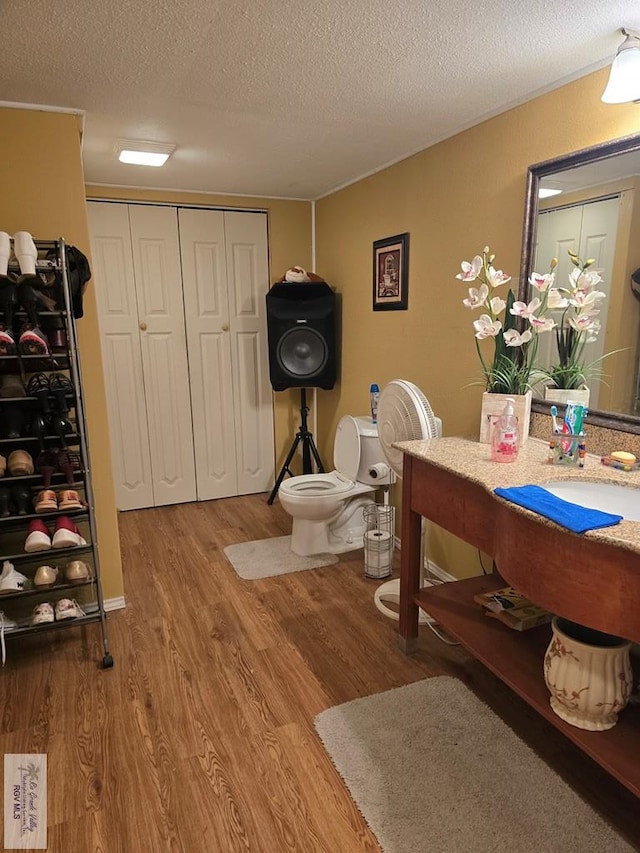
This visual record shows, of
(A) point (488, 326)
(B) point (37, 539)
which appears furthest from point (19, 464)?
(A) point (488, 326)

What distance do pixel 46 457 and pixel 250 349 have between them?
2031 mm

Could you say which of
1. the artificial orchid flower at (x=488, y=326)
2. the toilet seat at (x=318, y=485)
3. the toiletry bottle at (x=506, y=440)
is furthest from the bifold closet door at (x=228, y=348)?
the toiletry bottle at (x=506, y=440)

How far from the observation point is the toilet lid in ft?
9.68

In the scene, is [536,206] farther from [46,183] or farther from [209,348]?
[209,348]

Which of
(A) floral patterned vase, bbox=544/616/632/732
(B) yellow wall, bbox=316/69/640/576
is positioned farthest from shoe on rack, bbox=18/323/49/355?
(A) floral patterned vase, bbox=544/616/632/732

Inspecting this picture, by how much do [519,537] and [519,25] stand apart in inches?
55.9

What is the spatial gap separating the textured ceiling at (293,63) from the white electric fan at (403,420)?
3.57 feet

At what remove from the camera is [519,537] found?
141 centimetres

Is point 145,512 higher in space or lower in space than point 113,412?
lower

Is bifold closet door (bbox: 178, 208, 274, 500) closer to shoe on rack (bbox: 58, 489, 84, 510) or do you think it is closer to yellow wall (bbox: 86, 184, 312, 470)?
yellow wall (bbox: 86, 184, 312, 470)

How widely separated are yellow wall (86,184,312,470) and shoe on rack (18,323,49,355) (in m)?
1.63

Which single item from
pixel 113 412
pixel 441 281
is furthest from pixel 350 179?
pixel 113 412

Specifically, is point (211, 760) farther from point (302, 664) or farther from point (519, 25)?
point (519, 25)

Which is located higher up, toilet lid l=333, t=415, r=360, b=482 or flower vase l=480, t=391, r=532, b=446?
flower vase l=480, t=391, r=532, b=446
